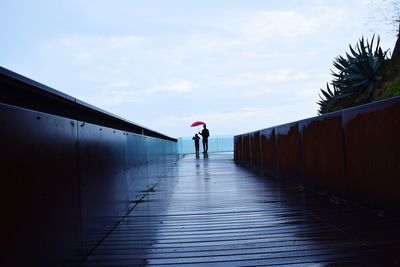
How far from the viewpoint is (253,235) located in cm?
412

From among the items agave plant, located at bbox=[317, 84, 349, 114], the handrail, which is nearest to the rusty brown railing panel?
the handrail

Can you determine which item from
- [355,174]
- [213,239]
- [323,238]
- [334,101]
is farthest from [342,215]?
[334,101]

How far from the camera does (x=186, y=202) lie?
659 cm

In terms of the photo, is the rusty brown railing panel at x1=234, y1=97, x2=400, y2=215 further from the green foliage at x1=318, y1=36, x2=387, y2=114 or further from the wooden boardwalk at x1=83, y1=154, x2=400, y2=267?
the green foliage at x1=318, y1=36, x2=387, y2=114

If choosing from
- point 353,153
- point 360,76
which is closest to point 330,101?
point 360,76

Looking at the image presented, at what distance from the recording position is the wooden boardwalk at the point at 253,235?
132 inches

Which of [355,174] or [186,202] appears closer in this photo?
[355,174]

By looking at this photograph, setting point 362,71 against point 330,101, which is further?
point 330,101

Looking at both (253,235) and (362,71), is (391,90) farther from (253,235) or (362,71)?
(253,235)

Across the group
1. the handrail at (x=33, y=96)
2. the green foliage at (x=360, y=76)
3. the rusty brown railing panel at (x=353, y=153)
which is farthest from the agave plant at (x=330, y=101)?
the handrail at (x=33, y=96)

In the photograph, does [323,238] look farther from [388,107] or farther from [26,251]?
[26,251]

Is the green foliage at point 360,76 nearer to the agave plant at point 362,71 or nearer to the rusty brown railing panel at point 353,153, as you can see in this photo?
the agave plant at point 362,71

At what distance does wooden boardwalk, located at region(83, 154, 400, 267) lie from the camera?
3.34 meters

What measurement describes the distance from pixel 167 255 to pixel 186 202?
9.94 feet
